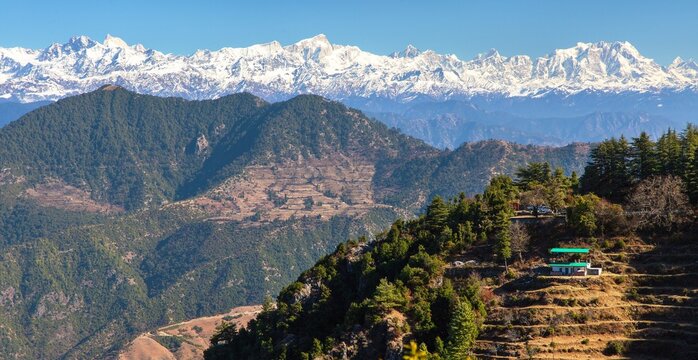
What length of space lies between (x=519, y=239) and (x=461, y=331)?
81.5ft

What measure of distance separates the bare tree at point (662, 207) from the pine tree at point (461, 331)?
36318 mm

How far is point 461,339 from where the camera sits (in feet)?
324

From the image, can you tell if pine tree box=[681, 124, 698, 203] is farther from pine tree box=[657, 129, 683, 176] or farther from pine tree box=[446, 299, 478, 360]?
pine tree box=[446, 299, 478, 360]

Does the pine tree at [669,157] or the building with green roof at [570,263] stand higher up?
the pine tree at [669,157]

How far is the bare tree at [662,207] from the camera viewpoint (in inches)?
4537

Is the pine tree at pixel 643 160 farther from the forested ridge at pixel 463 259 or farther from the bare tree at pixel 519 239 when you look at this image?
the bare tree at pixel 519 239

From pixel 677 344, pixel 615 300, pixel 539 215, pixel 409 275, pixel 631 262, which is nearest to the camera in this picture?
pixel 677 344

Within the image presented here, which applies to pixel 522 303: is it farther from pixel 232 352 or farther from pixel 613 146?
pixel 232 352

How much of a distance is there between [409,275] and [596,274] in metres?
30.4

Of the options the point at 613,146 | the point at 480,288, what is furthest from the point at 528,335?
the point at 613,146

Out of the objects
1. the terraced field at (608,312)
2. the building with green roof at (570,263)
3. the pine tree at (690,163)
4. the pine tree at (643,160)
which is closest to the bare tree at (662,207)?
the pine tree at (690,163)

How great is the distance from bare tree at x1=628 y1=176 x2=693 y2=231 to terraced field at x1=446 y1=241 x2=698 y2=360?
16.9ft

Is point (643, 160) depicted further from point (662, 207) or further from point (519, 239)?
point (519, 239)

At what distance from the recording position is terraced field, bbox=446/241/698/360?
316 feet
